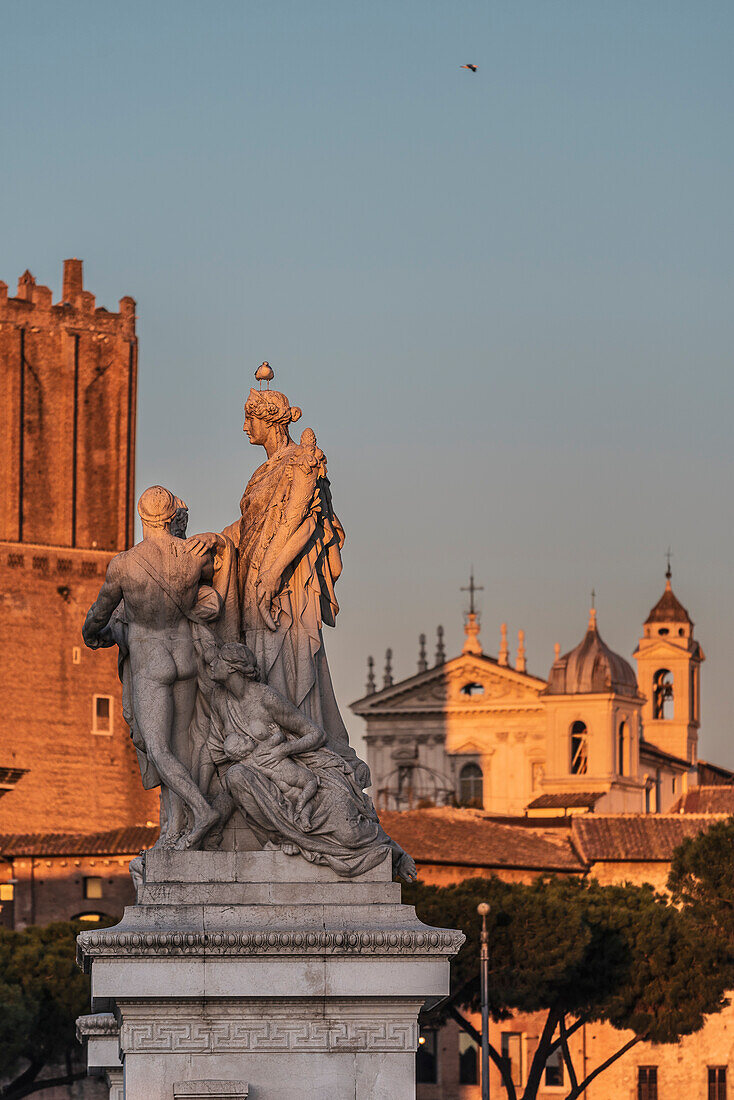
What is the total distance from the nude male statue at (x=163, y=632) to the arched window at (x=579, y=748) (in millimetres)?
131673

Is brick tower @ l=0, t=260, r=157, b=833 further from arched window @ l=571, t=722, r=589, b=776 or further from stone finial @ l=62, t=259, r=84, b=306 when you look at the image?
arched window @ l=571, t=722, r=589, b=776

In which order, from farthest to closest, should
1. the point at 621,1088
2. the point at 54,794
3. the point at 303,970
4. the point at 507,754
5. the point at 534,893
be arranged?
the point at 507,754 → the point at 54,794 → the point at 621,1088 → the point at 534,893 → the point at 303,970

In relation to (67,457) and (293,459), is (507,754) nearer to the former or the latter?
(67,457)

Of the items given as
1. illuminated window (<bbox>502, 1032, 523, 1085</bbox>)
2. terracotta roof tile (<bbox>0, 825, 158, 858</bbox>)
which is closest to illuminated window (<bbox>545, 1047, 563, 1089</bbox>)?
illuminated window (<bbox>502, 1032, 523, 1085</bbox>)

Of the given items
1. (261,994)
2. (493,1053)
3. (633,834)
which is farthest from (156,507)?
(633,834)

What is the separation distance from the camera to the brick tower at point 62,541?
106750mm

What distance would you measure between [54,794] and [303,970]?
92.6m

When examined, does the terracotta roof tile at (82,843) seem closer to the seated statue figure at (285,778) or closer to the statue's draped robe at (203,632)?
the statue's draped robe at (203,632)

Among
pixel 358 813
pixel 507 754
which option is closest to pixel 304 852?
pixel 358 813

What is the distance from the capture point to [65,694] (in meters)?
108

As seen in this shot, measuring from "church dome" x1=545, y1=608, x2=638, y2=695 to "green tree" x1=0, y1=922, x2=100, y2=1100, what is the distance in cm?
8605

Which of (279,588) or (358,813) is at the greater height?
(279,588)

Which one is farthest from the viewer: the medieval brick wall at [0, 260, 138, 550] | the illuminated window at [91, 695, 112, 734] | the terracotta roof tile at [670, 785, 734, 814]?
the terracotta roof tile at [670, 785, 734, 814]

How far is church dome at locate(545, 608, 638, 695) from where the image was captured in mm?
147125
